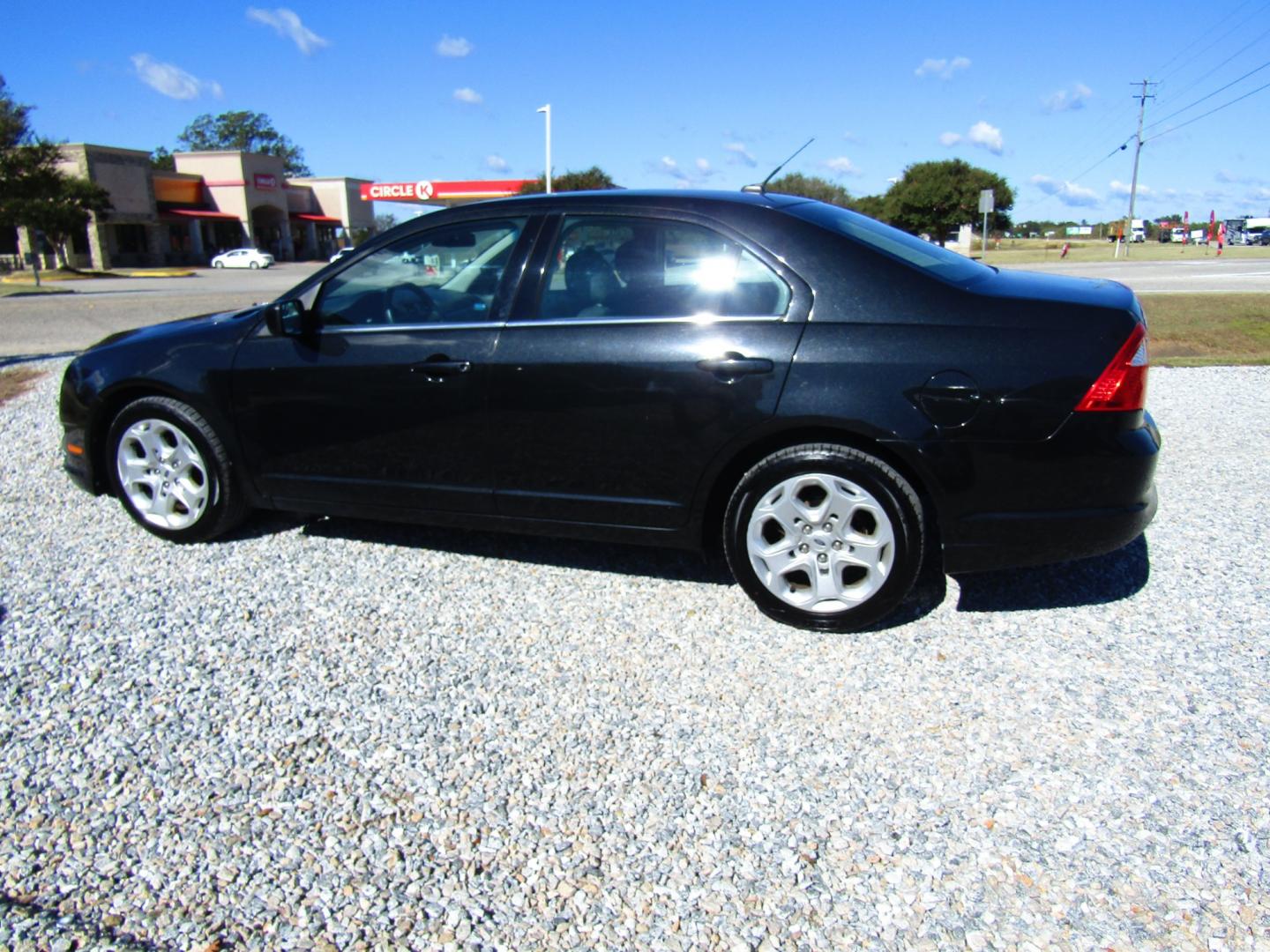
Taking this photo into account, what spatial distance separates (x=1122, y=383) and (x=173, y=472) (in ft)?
14.1

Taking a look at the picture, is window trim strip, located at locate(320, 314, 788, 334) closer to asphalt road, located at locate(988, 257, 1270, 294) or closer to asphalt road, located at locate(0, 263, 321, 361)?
asphalt road, located at locate(0, 263, 321, 361)

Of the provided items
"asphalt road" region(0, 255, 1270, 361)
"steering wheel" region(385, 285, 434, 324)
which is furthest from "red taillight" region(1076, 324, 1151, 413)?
"asphalt road" region(0, 255, 1270, 361)

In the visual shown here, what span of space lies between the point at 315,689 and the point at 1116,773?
2610 millimetres

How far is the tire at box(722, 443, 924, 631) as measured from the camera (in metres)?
3.62

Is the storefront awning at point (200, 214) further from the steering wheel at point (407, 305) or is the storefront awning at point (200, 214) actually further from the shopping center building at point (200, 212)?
the steering wheel at point (407, 305)

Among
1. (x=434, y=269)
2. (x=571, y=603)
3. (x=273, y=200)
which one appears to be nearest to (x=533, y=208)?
(x=434, y=269)

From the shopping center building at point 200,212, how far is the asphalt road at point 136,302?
25827mm

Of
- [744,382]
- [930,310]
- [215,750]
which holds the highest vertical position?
[930,310]

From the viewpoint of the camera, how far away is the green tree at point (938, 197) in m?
58.2

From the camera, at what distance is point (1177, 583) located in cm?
421

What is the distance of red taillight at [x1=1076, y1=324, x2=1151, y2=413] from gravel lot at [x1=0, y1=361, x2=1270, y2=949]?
920mm

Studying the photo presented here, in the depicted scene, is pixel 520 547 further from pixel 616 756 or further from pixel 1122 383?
pixel 1122 383

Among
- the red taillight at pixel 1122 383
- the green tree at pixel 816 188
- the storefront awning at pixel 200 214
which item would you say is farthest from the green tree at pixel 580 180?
the red taillight at pixel 1122 383

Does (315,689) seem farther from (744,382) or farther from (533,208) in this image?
(533,208)
